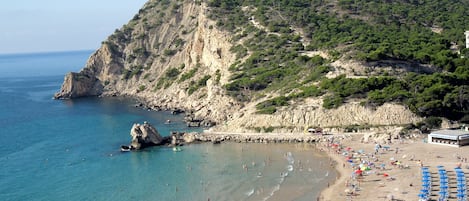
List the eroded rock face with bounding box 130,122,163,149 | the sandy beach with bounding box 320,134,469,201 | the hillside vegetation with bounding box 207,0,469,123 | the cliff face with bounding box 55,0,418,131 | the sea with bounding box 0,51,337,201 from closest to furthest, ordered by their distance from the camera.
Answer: the sandy beach with bounding box 320,134,469,201 < the sea with bounding box 0,51,337,201 < the eroded rock face with bounding box 130,122,163,149 < the hillside vegetation with bounding box 207,0,469,123 < the cliff face with bounding box 55,0,418,131

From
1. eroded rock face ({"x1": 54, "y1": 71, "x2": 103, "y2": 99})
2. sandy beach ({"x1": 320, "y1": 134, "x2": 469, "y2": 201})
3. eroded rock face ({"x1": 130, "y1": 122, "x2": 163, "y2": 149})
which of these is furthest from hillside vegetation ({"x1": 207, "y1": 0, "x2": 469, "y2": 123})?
eroded rock face ({"x1": 54, "y1": 71, "x2": 103, "y2": 99})

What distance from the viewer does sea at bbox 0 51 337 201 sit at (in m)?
45.7

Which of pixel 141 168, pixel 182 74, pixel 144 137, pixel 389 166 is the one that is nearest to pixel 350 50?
pixel 389 166

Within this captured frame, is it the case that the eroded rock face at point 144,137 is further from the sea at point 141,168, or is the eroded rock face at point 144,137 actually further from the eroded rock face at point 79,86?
the eroded rock face at point 79,86

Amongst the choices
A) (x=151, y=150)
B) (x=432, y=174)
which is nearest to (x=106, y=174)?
(x=151, y=150)

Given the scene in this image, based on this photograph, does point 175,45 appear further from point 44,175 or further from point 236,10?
point 44,175

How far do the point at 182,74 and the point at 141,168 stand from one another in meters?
51.6

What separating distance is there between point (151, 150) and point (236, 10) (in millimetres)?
50727

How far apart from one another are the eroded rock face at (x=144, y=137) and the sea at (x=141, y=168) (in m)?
1.30

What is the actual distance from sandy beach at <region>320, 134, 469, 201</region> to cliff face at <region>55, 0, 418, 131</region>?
22.5 feet

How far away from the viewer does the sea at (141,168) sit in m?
45.7

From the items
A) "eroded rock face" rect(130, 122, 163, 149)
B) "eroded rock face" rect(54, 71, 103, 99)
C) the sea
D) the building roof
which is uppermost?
"eroded rock face" rect(54, 71, 103, 99)

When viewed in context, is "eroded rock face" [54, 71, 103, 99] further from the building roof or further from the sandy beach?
the building roof

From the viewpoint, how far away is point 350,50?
3027 inches
